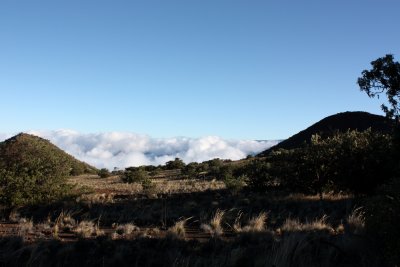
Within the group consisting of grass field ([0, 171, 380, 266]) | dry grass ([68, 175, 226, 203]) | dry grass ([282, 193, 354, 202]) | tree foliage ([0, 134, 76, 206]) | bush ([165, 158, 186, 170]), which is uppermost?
bush ([165, 158, 186, 170])

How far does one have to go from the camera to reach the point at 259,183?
2991 centimetres

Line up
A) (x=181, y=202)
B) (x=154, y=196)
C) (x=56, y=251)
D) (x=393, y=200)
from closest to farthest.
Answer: (x=393, y=200) → (x=56, y=251) → (x=181, y=202) → (x=154, y=196)

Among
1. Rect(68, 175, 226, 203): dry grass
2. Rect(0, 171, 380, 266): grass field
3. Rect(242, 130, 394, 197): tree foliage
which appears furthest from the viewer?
Rect(68, 175, 226, 203): dry grass

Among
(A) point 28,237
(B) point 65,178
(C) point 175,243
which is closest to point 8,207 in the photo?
(B) point 65,178

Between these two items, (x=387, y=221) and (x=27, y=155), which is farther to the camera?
(x=27, y=155)

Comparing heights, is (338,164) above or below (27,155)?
below

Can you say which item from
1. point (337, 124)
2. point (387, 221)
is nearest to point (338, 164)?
point (387, 221)

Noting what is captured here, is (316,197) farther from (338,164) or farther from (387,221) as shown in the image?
(387,221)

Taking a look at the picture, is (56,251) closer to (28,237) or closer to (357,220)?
(28,237)

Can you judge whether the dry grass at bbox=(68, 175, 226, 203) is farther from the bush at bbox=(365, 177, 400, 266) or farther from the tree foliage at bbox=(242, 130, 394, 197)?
the bush at bbox=(365, 177, 400, 266)

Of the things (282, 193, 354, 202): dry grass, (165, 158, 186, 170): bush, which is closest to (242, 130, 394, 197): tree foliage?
(282, 193, 354, 202): dry grass

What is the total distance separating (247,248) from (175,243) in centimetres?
225

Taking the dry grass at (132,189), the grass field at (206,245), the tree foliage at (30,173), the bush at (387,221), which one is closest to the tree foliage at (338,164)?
the grass field at (206,245)

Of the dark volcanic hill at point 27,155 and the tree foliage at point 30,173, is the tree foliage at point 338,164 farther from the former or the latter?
the dark volcanic hill at point 27,155
